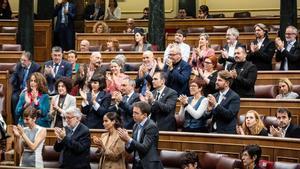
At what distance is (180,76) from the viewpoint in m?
8.95

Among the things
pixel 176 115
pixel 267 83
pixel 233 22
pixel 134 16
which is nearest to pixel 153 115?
pixel 176 115

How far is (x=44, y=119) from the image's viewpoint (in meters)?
8.84

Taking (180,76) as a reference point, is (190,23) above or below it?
above

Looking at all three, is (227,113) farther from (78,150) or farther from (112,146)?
(78,150)

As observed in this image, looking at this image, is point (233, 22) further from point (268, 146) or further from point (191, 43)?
point (268, 146)

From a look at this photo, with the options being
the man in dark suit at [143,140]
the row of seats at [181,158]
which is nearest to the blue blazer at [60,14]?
the row of seats at [181,158]

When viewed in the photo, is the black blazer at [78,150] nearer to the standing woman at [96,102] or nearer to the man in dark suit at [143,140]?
the man in dark suit at [143,140]

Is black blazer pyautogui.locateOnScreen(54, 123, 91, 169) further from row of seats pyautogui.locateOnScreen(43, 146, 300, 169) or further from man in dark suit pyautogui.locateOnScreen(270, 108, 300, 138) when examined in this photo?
man in dark suit pyautogui.locateOnScreen(270, 108, 300, 138)

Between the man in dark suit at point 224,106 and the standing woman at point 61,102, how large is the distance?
5.66 feet

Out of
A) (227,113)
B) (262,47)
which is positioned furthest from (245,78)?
(262,47)

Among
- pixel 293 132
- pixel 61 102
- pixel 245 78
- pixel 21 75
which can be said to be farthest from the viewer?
pixel 21 75

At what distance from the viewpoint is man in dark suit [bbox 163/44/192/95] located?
29.3ft

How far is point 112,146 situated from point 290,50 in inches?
149

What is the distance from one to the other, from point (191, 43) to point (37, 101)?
537 centimetres
